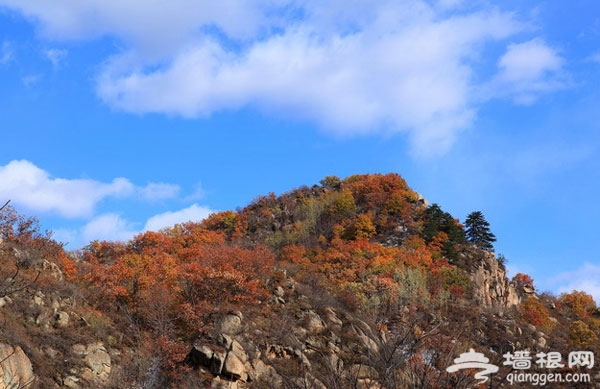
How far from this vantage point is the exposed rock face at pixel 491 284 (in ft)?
157

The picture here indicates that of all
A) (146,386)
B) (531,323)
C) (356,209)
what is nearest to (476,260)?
(531,323)

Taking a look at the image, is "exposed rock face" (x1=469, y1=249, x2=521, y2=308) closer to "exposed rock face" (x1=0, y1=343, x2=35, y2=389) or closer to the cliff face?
the cliff face

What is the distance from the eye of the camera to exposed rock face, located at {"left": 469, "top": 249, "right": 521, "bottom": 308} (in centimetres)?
4780

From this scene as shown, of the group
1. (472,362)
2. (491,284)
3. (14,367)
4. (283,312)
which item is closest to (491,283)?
(491,284)

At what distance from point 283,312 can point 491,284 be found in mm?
27998

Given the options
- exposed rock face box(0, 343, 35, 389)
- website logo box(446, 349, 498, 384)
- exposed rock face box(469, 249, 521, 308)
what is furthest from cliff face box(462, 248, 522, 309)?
website logo box(446, 349, 498, 384)

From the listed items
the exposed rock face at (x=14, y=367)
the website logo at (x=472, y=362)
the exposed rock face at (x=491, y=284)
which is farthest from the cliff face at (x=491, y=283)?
the website logo at (x=472, y=362)

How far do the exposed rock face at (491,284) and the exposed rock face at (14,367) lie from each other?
122 feet

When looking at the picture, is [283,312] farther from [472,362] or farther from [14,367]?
[472,362]

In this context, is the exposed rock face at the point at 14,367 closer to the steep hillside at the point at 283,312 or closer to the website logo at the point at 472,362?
the steep hillside at the point at 283,312

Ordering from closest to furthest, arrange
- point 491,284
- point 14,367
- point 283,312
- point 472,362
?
point 472,362, point 14,367, point 283,312, point 491,284

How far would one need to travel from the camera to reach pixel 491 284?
50.4 meters

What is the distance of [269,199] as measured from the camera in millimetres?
74125

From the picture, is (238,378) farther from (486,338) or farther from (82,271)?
(486,338)
